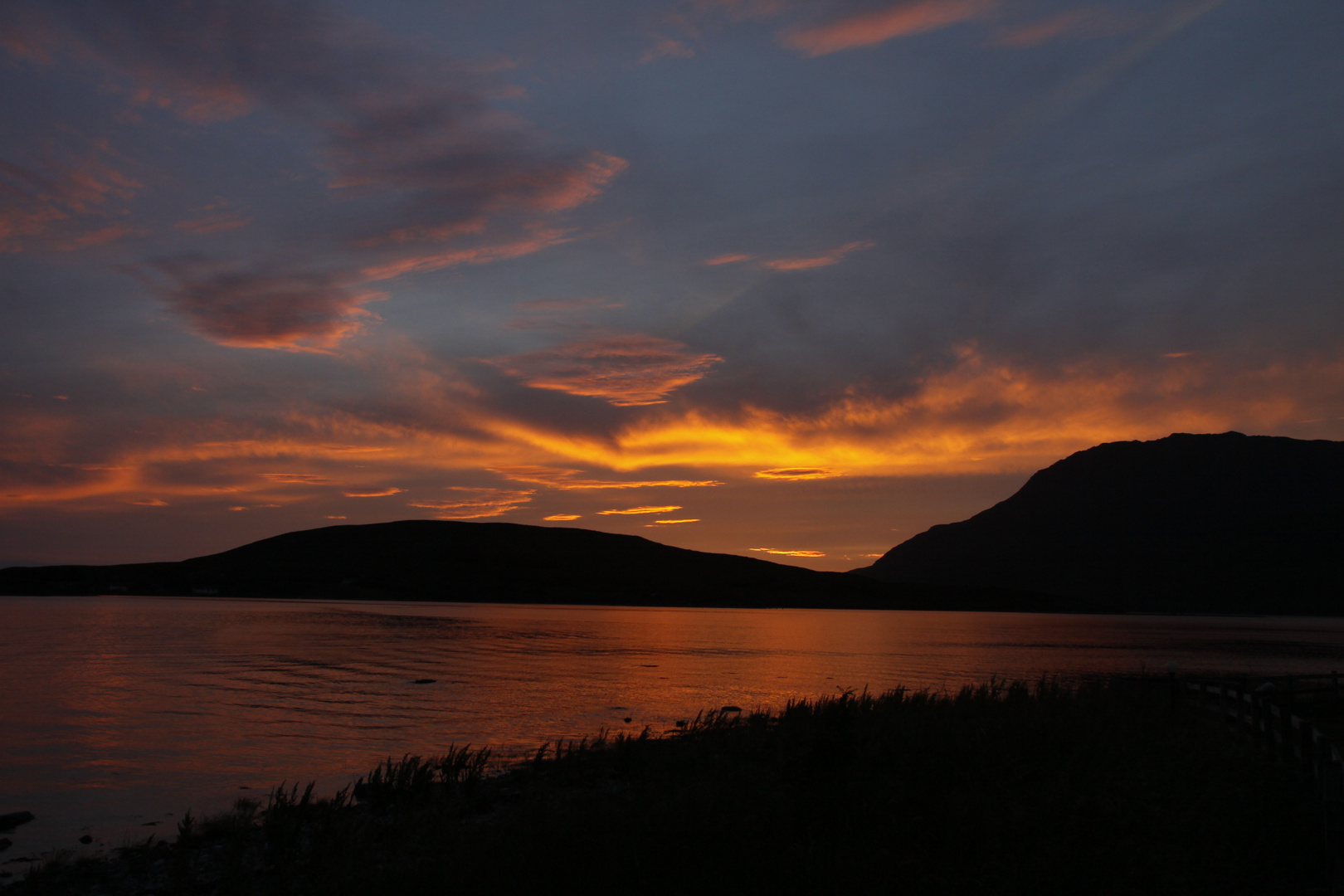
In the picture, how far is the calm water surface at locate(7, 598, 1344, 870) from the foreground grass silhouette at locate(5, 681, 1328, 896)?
14.2ft

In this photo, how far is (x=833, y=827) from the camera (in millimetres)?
13094

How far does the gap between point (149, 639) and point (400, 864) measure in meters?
76.3

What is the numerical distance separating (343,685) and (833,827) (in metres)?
39.2

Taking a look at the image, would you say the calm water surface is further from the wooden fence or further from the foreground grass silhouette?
the wooden fence

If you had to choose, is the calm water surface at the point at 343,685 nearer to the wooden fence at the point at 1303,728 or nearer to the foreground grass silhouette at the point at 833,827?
the foreground grass silhouette at the point at 833,827

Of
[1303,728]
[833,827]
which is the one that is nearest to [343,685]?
[833,827]

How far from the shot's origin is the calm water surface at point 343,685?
2384cm

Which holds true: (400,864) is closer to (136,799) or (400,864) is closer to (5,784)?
(136,799)

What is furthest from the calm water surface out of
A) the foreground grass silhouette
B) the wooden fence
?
the wooden fence

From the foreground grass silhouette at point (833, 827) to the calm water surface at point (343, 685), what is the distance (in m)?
4.32

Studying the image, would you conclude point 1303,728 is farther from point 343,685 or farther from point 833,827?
point 343,685

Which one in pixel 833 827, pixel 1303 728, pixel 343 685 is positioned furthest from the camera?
pixel 343 685

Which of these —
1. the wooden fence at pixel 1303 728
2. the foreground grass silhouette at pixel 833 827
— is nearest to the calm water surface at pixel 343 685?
the foreground grass silhouette at pixel 833 827

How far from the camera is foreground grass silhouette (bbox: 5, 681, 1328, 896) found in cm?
1125
